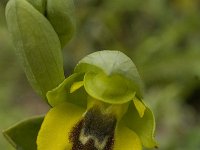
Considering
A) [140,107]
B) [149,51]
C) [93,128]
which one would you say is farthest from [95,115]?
[149,51]

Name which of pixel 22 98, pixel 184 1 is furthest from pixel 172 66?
pixel 22 98

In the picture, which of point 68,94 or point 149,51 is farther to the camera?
point 149,51

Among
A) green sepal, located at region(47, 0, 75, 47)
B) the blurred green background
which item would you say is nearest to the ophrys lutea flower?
green sepal, located at region(47, 0, 75, 47)

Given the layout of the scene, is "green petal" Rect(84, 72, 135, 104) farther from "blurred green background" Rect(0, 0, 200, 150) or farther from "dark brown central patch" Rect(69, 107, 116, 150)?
"blurred green background" Rect(0, 0, 200, 150)

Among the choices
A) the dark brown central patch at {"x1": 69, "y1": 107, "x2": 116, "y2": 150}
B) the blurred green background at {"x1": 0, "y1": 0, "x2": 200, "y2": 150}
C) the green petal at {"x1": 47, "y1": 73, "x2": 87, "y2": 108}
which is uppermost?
the green petal at {"x1": 47, "y1": 73, "x2": 87, "y2": 108}

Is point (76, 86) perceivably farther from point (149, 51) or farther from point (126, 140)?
point (149, 51)

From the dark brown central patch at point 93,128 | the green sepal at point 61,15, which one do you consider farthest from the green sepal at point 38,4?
the dark brown central patch at point 93,128

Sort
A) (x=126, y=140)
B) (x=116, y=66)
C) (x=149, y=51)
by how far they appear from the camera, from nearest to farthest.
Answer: (x=116, y=66), (x=126, y=140), (x=149, y=51)

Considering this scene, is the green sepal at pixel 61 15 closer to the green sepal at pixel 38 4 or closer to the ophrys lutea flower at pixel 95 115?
the green sepal at pixel 38 4
